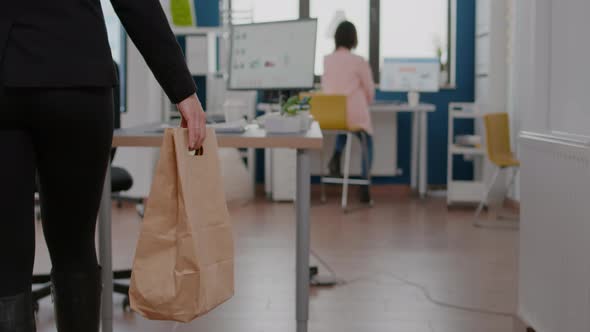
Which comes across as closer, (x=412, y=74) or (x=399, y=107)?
(x=399, y=107)

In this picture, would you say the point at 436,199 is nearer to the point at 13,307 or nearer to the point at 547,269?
the point at 547,269

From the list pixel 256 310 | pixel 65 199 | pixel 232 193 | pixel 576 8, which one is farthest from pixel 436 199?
pixel 65 199

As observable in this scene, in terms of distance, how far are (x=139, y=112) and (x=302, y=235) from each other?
3.68m

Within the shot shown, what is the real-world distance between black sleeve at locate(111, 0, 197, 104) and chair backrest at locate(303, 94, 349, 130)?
4154 millimetres

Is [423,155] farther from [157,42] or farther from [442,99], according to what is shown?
[157,42]

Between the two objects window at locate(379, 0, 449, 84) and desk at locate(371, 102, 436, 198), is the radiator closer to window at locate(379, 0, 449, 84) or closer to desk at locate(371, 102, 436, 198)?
desk at locate(371, 102, 436, 198)

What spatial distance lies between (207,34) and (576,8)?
4.28 m

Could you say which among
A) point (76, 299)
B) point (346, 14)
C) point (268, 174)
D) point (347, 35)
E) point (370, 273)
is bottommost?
point (370, 273)

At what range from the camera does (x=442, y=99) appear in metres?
7.00

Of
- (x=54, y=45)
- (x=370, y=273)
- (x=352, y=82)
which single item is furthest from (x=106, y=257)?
(x=352, y=82)

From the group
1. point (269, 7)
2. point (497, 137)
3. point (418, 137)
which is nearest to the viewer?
point (497, 137)

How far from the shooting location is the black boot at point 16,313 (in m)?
1.21

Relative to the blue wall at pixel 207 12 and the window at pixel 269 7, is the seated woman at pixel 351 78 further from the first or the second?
the blue wall at pixel 207 12

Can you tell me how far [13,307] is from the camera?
1.21 m
